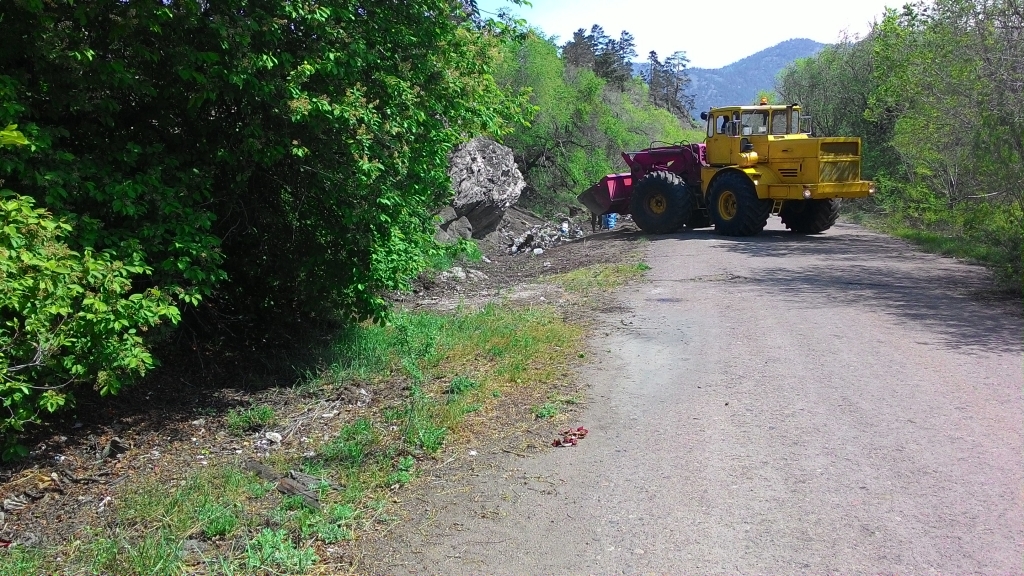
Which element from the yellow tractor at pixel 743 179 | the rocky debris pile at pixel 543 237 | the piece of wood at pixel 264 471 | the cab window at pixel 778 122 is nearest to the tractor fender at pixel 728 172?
the yellow tractor at pixel 743 179

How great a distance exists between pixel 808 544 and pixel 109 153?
5.55m

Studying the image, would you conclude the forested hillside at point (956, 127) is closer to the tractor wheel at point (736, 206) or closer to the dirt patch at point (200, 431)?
the tractor wheel at point (736, 206)

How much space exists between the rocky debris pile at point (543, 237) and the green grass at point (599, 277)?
186 inches

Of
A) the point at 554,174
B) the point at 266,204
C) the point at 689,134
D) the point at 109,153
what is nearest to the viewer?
the point at 109,153

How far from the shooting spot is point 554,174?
25.7 metres

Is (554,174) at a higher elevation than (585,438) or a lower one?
higher

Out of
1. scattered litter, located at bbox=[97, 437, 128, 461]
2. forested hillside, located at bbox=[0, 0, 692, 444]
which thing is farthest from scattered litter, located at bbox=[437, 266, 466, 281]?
scattered litter, located at bbox=[97, 437, 128, 461]

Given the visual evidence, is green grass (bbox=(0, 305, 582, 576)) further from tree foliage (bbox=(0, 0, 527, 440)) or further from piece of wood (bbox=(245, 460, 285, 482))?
tree foliage (bbox=(0, 0, 527, 440))

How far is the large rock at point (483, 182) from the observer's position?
17.9 metres

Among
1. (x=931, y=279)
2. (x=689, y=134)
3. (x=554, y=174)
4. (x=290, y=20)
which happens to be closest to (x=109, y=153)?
(x=290, y=20)

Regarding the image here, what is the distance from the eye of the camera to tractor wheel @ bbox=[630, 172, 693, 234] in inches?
719

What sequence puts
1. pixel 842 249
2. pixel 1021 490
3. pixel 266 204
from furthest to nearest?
pixel 842 249, pixel 266 204, pixel 1021 490

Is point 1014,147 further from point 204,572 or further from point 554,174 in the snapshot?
point 554,174

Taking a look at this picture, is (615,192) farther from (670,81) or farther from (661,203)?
(670,81)
